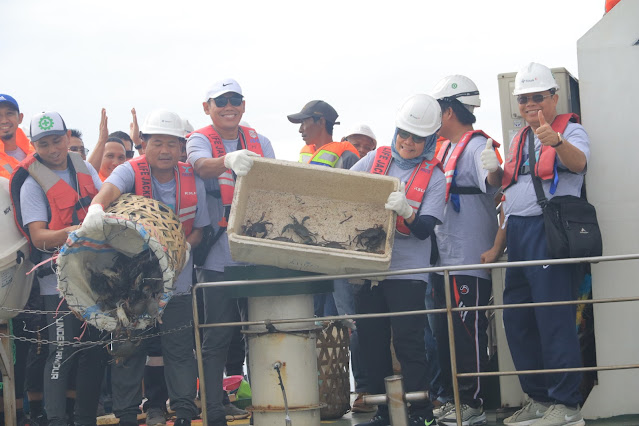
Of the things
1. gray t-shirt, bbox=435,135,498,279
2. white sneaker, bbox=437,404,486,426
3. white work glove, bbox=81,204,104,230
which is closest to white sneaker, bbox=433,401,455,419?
white sneaker, bbox=437,404,486,426

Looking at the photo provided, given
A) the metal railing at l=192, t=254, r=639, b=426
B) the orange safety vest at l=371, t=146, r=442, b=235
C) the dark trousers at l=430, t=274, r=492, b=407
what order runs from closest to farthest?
the metal railing at l=192, t=254, r=639, b=426
the orange safety vest at l=371, t=146, r=442, b=235
the dark trousers at l=430, t=274, r=492, b=407

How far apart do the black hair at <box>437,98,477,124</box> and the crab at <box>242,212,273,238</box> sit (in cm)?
154

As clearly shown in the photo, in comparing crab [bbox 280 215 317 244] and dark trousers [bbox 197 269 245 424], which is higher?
crab [bbox 280 215 317 244]

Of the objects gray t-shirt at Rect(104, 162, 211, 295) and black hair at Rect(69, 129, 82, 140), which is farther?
black hair at Rect(69, 129, 82, 140)

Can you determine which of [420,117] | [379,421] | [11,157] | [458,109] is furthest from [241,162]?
[11,157]

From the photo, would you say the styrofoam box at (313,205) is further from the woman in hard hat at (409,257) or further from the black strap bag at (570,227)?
the black strap bag at (570,227)

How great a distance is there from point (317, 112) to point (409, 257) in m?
2.17

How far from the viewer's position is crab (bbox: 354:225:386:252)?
224 inches

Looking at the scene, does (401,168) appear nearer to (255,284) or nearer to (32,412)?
(255,284)

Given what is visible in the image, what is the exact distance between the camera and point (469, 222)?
6172 mm

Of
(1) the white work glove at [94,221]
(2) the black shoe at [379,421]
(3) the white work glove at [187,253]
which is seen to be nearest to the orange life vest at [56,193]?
(3) the white work glove at [187,253]

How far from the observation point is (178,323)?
19.8 ft

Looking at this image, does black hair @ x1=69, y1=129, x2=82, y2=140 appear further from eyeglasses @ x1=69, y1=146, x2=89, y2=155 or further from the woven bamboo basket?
the woven bamboo basket

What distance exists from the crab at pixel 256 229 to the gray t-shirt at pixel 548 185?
1505 mm
